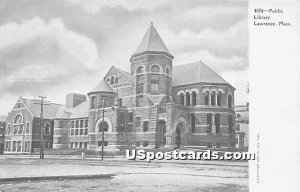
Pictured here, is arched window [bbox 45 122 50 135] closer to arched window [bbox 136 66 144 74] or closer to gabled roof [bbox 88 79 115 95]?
gabled roof [bbox 88 79 115 95]

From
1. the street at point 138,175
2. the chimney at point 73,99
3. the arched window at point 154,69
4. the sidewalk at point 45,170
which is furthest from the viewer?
the arched window at point 154,69

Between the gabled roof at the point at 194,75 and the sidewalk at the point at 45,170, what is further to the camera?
the gabled roof at the point at 194,75

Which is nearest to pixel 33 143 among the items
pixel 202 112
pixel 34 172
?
pixel 34 172

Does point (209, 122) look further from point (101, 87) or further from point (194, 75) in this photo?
point (101, 87)

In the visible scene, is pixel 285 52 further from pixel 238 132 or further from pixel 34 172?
pixel 34 172

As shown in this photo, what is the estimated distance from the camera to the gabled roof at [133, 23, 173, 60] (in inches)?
167

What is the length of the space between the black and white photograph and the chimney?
1 cm

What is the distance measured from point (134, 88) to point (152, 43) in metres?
0.56

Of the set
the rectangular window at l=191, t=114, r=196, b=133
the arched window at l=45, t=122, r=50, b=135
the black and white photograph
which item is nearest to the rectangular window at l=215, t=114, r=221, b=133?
the black and white photograph

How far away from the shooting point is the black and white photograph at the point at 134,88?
165 inches

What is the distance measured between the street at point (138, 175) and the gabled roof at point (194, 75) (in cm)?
90

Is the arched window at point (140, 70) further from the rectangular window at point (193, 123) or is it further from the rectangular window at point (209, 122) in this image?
the rectangular window at point (209, 122)

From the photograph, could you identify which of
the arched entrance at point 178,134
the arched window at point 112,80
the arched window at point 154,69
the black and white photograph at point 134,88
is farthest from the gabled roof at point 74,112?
the arched entrance at point 178,134

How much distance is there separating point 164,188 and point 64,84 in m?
1.51
